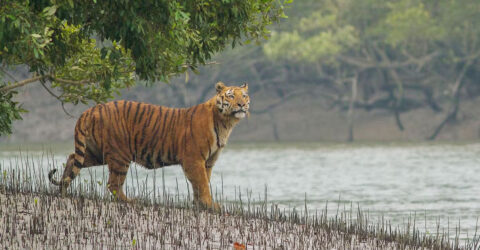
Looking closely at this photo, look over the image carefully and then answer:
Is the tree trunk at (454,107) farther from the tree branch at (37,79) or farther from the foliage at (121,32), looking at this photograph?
the tree branch at (37,79)

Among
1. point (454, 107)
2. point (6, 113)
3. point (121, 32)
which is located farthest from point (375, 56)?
point (121, 32)

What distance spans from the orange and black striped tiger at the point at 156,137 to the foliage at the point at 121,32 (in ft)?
1.83

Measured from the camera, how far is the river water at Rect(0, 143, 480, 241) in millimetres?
17719

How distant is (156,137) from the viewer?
12.1 m

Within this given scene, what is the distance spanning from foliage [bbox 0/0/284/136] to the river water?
151 cm

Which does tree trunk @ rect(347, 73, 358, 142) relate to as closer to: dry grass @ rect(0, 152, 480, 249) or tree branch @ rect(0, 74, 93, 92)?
dry grass @ rect(0, 152, 480, 249)

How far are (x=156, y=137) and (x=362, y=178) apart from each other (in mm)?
15450

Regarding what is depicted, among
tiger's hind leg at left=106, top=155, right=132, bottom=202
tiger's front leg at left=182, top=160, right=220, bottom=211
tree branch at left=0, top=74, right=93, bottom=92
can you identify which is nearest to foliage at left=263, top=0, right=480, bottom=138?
tiger's front leg at left=182, top=160, right=220, bottom=211

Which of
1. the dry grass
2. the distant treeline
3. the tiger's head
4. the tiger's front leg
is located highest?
the distant treeline

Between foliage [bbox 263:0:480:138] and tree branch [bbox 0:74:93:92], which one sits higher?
foliage [bbox 263:0:480:138]

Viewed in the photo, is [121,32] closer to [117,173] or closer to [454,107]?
[117,173]

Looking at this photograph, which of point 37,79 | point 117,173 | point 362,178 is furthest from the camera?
point 362,178

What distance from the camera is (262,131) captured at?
54.3 m

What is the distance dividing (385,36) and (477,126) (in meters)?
8.86
